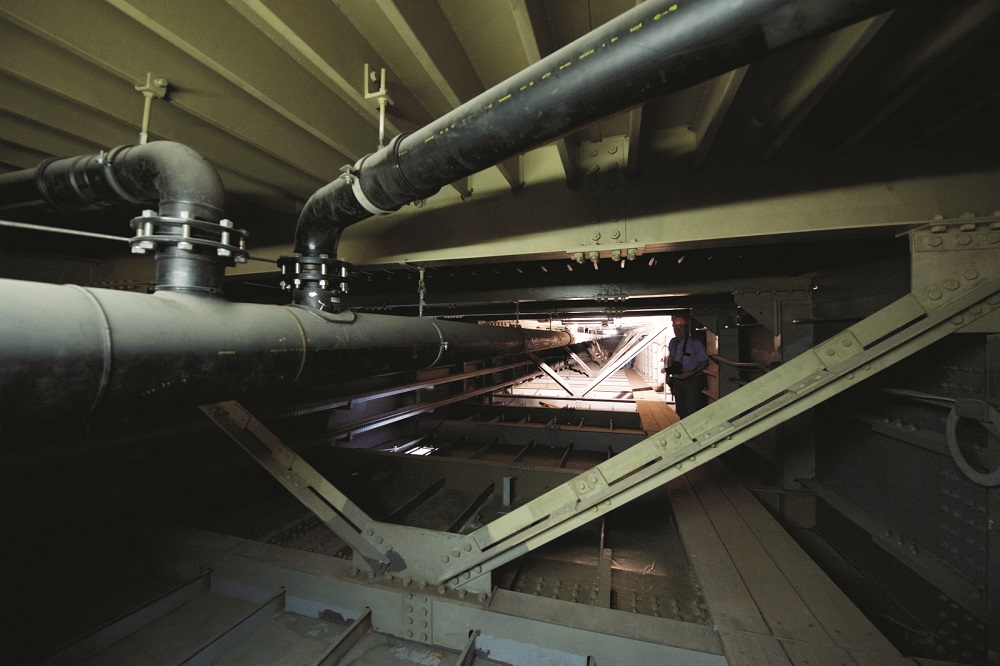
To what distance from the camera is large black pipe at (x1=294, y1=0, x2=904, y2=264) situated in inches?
33.6

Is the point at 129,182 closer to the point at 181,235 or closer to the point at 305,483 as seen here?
the point at 181,235

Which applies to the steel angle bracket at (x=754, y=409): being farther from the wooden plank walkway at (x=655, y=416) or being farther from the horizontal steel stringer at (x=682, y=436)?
the wooden plank walkway at (x=655, y=416)

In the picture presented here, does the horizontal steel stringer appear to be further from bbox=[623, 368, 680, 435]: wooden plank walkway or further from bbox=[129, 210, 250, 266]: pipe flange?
bbox=[623, 368, 680, 435]: wooden plank walkway

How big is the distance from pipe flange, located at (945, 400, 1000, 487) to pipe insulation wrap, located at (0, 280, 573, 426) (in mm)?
3200

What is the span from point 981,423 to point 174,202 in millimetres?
4133

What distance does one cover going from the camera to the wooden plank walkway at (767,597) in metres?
1.95

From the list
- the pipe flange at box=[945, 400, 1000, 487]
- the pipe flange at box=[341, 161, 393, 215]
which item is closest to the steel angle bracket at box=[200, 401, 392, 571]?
the pipe flange at box=[341, 161, 393, 215]

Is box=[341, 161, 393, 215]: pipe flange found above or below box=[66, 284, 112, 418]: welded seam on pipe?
above

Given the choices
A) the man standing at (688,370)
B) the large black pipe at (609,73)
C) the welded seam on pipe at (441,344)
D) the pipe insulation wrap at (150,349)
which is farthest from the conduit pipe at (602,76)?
the man standing at (688,370)

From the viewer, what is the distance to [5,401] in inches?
36.7

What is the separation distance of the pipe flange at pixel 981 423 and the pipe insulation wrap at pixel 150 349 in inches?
126

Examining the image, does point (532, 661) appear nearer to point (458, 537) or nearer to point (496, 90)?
point (458, 537)

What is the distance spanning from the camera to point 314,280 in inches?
85.3

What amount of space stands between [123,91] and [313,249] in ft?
3.85
